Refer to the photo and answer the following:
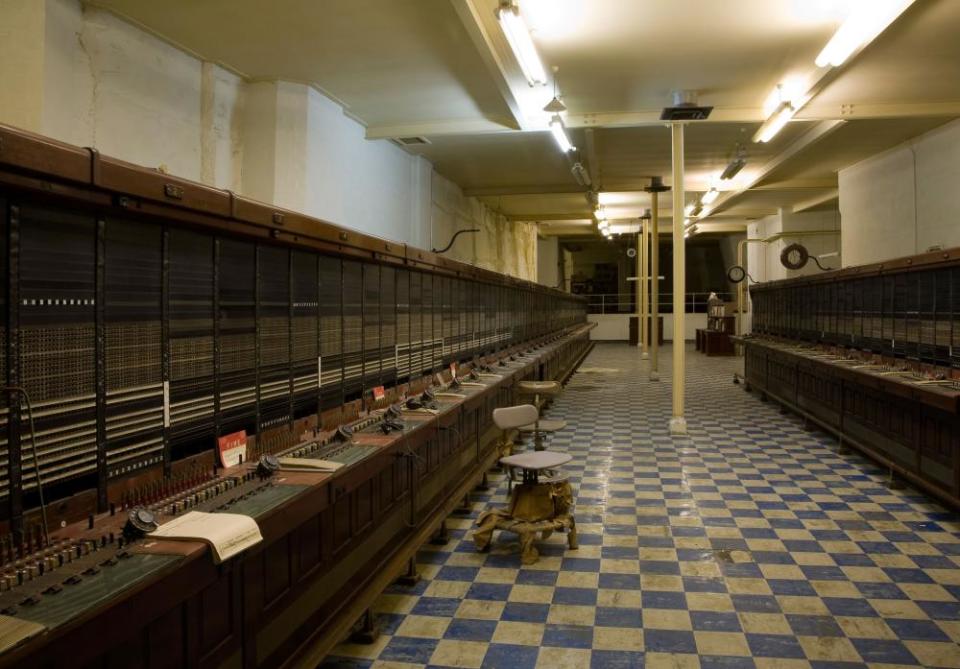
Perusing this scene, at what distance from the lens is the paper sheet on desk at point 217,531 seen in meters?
2.05

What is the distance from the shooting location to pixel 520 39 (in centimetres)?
531

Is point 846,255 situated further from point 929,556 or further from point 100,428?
point 100,428

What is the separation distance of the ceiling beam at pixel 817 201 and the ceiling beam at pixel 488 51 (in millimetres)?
10343

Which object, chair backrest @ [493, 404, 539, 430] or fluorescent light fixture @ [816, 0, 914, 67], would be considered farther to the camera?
chair backrest @ [493, 404, 539, 430]

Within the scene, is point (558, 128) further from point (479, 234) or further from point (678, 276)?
point (479, 234)

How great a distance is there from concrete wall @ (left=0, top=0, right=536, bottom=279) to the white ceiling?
0.24m

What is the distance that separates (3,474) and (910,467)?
6.86 meters

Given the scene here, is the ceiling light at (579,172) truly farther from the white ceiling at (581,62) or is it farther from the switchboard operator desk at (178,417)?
the switchboard operator desk at (178,417)

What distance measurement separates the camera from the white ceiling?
5586 millimetres

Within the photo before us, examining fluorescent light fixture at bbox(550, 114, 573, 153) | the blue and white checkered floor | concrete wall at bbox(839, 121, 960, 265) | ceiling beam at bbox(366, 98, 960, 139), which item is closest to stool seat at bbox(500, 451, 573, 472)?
the blue and white checkered floor

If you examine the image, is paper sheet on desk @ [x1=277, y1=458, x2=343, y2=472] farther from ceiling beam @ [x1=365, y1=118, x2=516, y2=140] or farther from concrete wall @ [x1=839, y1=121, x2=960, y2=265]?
concrete wall @ [x1=839, y1=121, x2=960, y2=265]

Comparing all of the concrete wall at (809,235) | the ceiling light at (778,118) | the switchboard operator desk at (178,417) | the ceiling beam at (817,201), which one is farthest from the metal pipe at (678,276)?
the concrete wall at (809,235)

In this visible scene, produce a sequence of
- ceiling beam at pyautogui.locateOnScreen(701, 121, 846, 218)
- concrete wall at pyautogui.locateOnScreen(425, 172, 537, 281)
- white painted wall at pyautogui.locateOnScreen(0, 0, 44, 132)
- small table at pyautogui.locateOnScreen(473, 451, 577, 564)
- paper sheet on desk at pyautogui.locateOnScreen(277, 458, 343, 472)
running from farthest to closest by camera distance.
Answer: concrete wall at pyautogui.locateOnScreen(425, 172, 537, 281)
ceiling beam at pyautogui.locateOnScreen(701, 121, 846, 218)
small table at pyautogui.locateOnScreen(473, 451, 577, 564)
white painted wall at pyautogui.locateOnScreen(0, 0, 44, 132)
paper sheet on desk at pyautogui.locateOnScreen(277, 458, 343, 472)

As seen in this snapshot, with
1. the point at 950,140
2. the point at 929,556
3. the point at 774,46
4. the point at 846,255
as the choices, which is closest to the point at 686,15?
the point at 774,46
